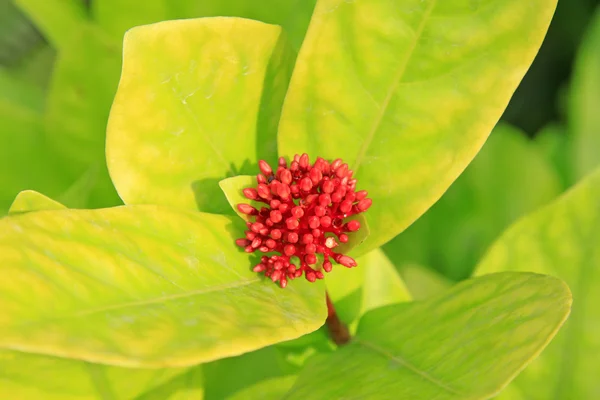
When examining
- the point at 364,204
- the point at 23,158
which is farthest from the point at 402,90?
the point at 23,158

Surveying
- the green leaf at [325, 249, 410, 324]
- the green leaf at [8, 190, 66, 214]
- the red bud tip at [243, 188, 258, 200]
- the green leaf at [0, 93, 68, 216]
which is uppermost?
the red bud tip at [243, 188, 258, 200]

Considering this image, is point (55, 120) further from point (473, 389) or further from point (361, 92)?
point (473, 389)

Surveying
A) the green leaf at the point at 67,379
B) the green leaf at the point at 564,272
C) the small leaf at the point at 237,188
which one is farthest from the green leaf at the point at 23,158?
the green leaf at the point at 564,272

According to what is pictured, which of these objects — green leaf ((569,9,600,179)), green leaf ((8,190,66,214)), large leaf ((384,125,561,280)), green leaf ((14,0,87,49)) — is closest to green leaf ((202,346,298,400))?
green leaf ((8,190,66,214))

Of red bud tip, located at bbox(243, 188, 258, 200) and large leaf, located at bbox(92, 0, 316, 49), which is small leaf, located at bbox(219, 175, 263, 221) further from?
large leaf, located at bbox(92, 0, 316, 49)

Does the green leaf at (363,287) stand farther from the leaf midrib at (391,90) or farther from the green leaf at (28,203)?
the green leaf at (28,203)

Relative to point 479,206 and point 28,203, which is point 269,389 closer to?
point 28,203

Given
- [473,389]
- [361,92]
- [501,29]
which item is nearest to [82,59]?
[361,92]
